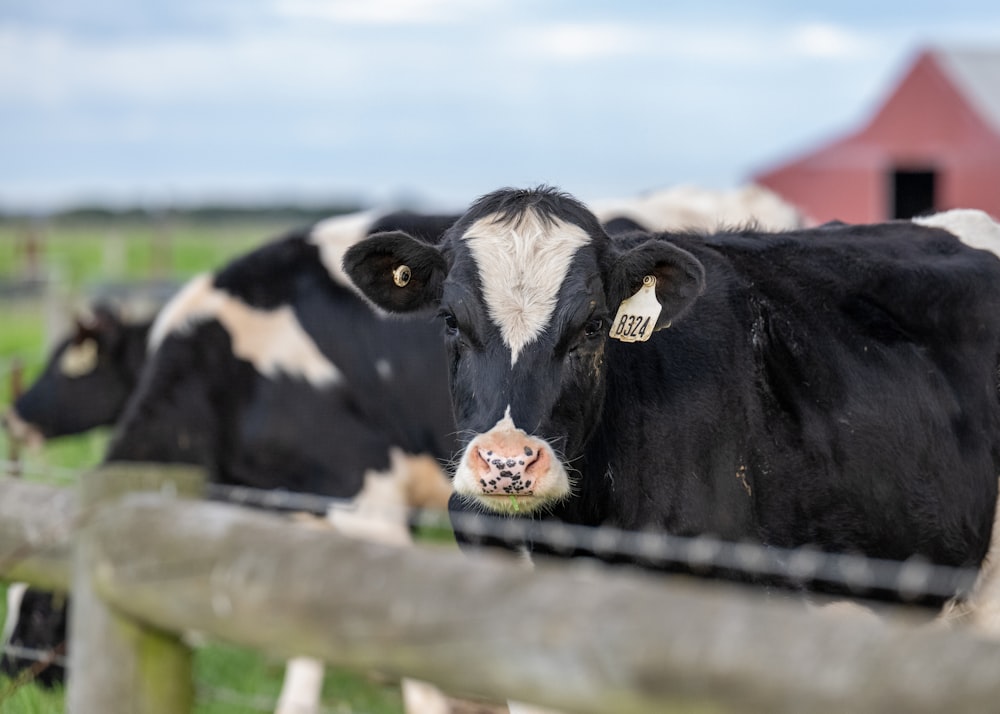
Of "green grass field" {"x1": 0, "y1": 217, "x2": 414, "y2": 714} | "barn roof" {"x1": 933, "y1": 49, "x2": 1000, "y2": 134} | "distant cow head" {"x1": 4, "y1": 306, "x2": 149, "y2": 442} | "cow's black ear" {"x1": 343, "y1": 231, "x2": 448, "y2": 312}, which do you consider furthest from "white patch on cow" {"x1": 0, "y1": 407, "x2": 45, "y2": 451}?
"barn roof" {"x1": 933, "y1": 49, "x2": 1000, "y2": 134}

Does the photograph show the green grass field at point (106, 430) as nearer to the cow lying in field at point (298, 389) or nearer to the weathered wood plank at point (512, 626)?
the cow lying in field at point (298, 389)

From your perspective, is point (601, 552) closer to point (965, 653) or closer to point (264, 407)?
point (965, 653)

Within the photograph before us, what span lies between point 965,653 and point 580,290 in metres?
2.49

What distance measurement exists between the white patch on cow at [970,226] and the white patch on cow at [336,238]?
3.17 metres

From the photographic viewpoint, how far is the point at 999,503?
4.44m

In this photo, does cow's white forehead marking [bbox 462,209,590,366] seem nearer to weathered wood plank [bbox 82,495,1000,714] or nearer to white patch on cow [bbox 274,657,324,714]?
weathered wood plank [bbox 82,495,1000,714]

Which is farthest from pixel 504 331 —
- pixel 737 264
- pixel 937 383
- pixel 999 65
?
pixel 999 65

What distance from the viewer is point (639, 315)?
13.4 feet

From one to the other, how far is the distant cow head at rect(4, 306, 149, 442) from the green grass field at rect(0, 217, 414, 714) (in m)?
0.33

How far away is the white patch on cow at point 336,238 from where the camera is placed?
7.07 m

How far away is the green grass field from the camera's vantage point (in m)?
5.07

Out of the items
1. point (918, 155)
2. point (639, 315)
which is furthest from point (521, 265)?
point (918, 155)

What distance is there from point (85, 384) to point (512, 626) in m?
7.95

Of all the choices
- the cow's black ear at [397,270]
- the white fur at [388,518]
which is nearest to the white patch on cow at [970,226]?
the cow's black ear at [397,270]
